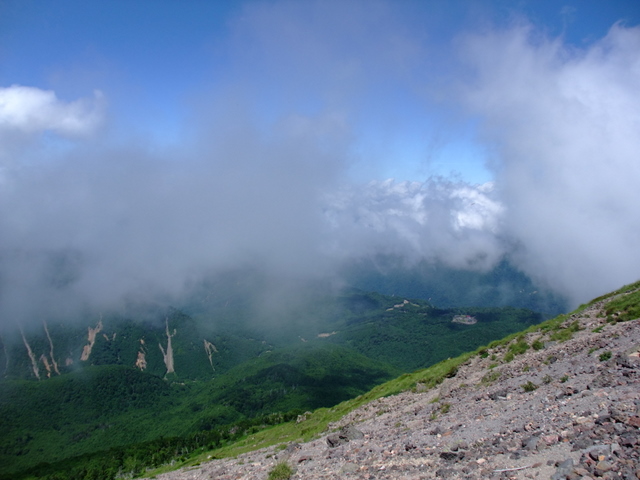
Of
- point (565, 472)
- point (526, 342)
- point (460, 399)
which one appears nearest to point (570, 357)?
point (460, 399)

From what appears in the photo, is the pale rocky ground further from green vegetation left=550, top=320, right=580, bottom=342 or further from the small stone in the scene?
green vegetation left=550, top=320, right=580, bottom=342

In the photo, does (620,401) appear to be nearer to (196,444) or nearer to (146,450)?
(196,444)

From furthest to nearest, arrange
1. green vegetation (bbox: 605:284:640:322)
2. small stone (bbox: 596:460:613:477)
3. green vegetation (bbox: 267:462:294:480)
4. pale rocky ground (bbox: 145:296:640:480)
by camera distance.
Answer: green vegetation (bbox: 605:284:640:322) < green vegetation (bbox: 267:462:294:480) < pale rocky ground (bbox: 145:296:640:480) < small stone (bbox: 596:460:613:477)

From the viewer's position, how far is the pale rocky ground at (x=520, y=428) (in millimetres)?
12430

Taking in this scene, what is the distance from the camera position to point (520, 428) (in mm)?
16359

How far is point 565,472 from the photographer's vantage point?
1133 cm

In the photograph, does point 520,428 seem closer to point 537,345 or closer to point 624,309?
point 537,345

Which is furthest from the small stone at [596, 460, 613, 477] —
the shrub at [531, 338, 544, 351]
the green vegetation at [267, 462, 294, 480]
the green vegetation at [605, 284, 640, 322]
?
the green vegetation at [605, 284, 640, 322]

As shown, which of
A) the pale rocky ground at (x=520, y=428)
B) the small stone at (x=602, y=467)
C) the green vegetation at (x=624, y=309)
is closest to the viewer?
the small stone at (x=602, y=467)

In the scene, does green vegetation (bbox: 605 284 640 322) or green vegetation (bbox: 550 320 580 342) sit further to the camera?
green vegetation (bbox: 550 320 580 342)

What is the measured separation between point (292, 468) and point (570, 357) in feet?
67.9

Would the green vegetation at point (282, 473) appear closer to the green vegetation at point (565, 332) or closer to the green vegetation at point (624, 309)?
the green vegetation at point (565, 332)

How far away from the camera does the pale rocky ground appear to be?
12.4 m

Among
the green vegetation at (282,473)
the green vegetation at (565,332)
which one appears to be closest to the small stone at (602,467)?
the green vegetation at (282,473)
